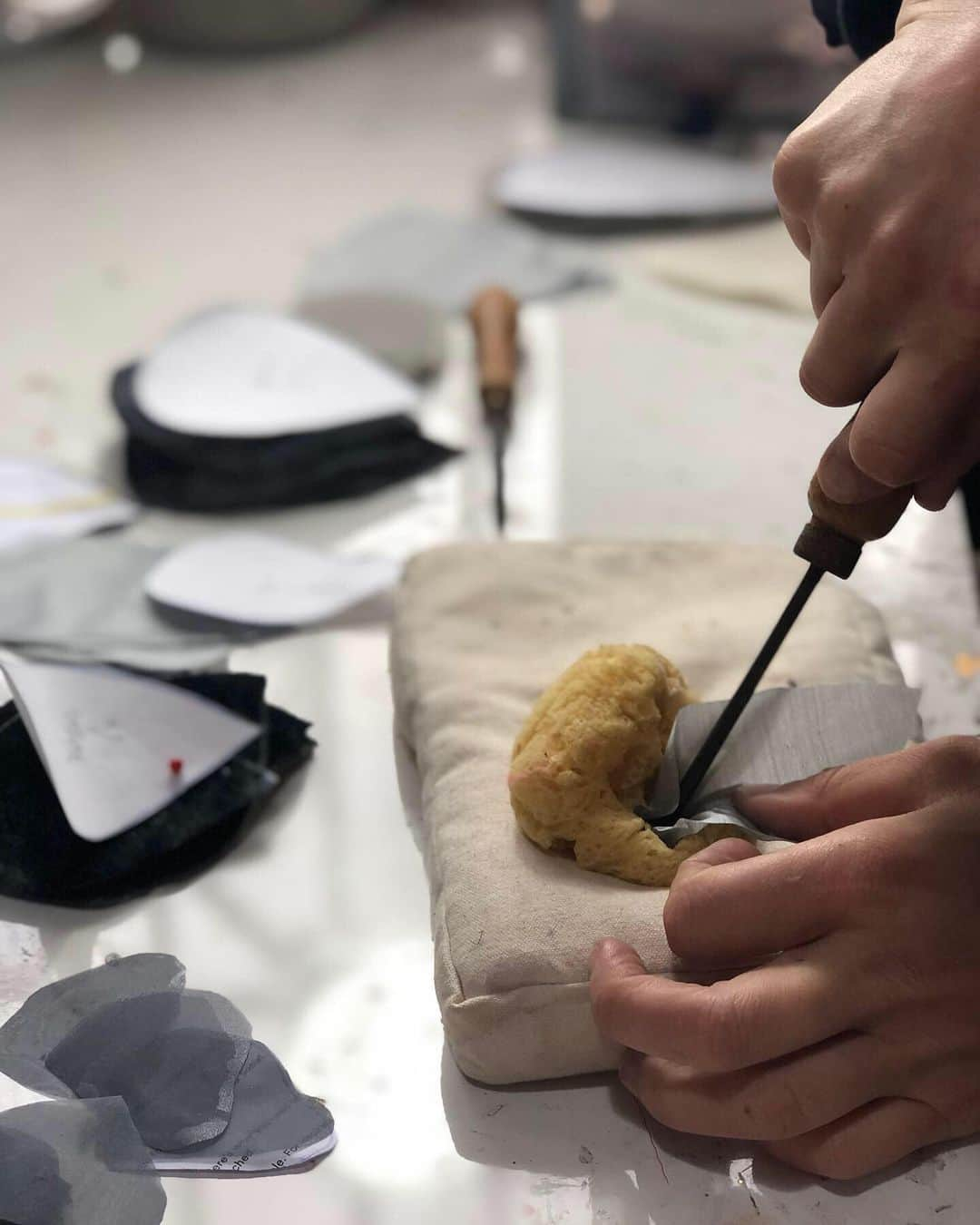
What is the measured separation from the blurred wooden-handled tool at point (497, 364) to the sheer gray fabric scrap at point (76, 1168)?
565mm

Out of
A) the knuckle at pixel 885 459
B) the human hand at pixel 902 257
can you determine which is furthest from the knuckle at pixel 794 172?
the knuckle at pixel 885 459

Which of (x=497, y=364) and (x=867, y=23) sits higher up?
(x=867, y=23)

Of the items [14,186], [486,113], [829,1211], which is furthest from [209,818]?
[486,113]

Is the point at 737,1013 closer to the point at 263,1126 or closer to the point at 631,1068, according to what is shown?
the point at 631,1068

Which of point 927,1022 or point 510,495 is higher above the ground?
point 927,1022

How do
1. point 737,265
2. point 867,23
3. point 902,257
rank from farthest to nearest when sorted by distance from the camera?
point 737,265 < point 867,23 < point 902,257

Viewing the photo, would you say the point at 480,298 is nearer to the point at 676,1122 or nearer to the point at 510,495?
the point at 510,495

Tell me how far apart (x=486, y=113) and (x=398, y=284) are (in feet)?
1.57

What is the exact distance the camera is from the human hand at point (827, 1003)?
62 centimetres

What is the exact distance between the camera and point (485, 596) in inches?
35.3

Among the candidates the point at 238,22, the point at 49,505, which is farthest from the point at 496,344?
the point at 238,22

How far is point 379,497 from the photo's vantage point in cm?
113

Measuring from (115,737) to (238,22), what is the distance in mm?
1322

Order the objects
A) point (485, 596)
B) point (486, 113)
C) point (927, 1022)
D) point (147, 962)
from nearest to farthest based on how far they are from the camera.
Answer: point (927, 1022)
point (147, 962)
point (485, 596)
point (486, 113)
